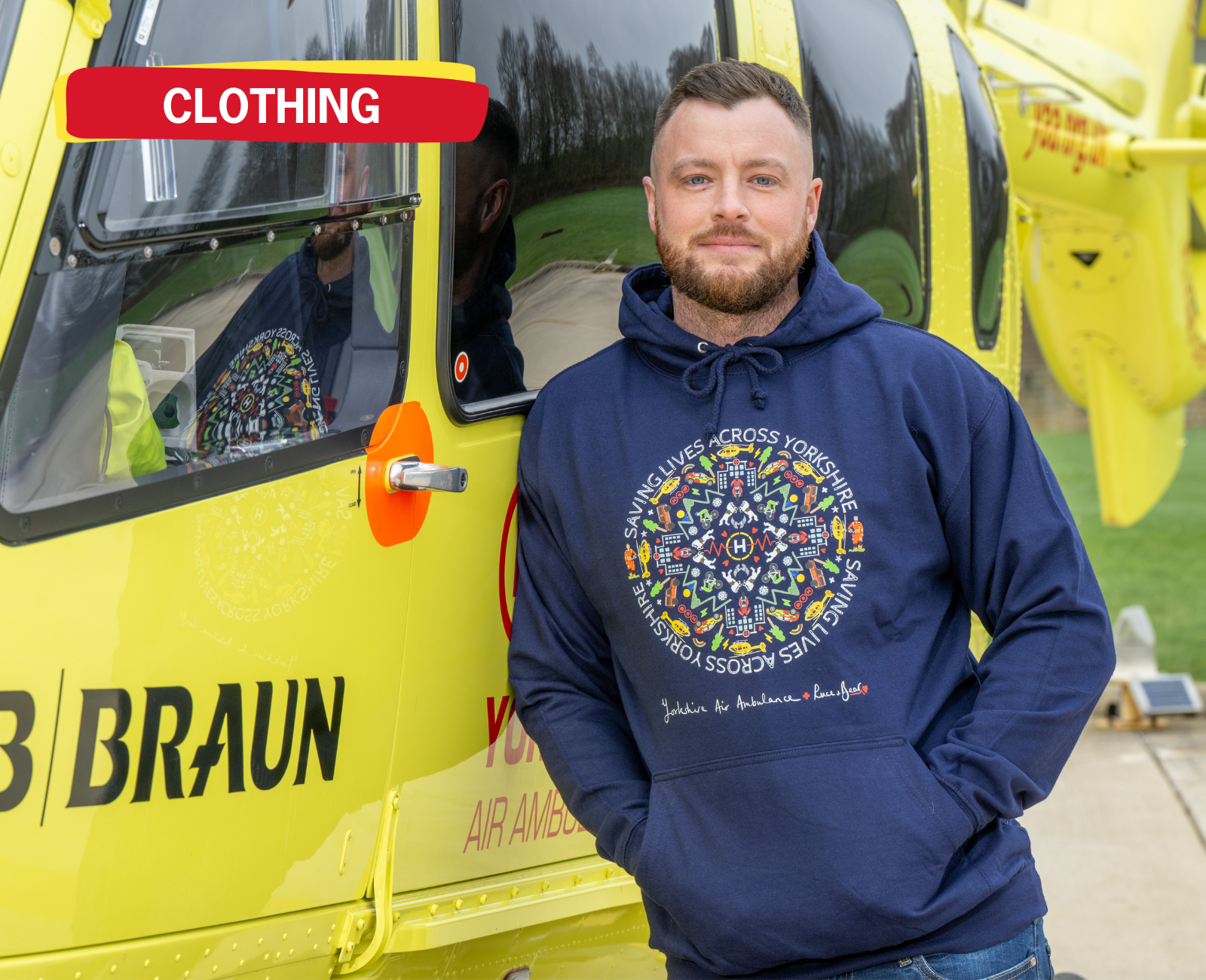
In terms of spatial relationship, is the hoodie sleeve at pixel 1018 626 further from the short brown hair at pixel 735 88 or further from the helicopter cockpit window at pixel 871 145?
the helicopter cockpit window at pixel 871 145

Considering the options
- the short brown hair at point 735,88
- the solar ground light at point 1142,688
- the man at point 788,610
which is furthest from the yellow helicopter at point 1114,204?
the man at point 788,610

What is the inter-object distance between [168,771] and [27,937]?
0.81ft

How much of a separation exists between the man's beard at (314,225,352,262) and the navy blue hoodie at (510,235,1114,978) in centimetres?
45

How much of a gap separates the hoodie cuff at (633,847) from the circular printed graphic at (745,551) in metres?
0.27

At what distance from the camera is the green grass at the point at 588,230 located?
2.20 meters

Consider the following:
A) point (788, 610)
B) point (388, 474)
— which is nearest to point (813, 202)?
point (788, 610)

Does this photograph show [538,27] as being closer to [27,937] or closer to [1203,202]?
[27,937]

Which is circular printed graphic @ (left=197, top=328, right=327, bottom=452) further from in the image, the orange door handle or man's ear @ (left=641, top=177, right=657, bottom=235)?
man's ear @ (left=641, top=177, right=657, bottom=235)

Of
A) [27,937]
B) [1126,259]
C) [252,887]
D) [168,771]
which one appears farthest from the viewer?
[1126,259]

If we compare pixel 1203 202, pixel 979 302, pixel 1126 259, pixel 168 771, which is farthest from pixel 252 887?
A: pixel 1203 202

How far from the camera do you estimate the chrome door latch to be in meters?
1.86

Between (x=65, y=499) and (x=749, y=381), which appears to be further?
(x=749, y=381)

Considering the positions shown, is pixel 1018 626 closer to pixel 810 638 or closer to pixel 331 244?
pixel 810 638

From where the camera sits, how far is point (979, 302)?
387 centimetres
